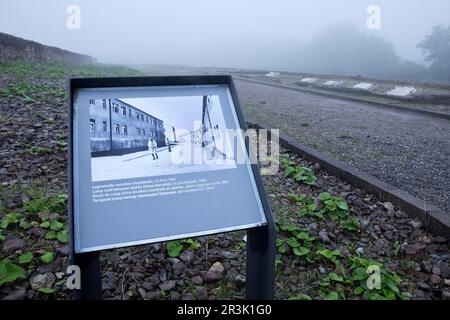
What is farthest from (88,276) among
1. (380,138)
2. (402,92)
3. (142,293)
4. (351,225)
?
(402,92)

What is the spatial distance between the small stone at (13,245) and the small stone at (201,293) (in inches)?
58.4

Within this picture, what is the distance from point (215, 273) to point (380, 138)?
5.53 metres

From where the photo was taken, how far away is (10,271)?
7.45ft

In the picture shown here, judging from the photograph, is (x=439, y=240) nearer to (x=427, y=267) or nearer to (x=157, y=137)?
(x=427, y=267)

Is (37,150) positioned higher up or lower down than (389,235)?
higher up

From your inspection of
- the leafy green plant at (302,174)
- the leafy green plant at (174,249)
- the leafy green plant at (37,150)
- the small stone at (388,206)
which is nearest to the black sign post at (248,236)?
the leafy green plant at (174,249)

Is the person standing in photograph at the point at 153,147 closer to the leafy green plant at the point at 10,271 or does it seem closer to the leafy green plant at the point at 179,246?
the leafy green plant at the point at 179,246

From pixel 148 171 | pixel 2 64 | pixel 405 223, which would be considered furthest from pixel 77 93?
pixel 2 64

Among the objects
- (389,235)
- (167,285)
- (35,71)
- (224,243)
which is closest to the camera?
(167,285)

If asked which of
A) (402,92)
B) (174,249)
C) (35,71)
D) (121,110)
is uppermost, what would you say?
(35,71)

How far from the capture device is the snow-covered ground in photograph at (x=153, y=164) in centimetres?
180

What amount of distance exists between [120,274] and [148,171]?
3.65 feet
